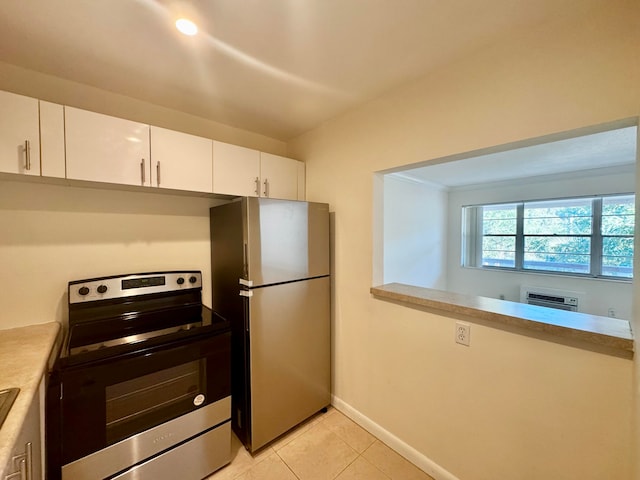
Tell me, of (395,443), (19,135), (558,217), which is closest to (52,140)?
(19,135)

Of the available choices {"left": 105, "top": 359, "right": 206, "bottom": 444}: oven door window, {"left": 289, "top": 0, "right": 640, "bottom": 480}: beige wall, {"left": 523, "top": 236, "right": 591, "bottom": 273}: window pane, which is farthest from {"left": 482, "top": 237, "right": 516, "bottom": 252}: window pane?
{"left": 105, "top": 359, "right": 206, "bottom": 444}: oven door window

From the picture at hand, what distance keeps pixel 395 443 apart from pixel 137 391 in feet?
5.32

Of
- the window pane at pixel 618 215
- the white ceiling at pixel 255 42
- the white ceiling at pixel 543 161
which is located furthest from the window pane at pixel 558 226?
the white ceiling at pixel 255 42

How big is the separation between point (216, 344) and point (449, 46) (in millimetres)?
2045

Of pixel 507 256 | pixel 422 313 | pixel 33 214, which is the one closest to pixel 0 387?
pixel 33 214

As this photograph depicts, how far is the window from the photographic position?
331 cm

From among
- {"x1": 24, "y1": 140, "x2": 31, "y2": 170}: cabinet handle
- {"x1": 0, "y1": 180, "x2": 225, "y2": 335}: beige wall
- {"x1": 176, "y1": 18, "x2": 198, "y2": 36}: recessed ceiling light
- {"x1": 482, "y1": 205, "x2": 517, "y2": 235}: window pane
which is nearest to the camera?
{"x1": 176, "y1": 18, "x2": 198, "y2": 36}: recessed ceiling light

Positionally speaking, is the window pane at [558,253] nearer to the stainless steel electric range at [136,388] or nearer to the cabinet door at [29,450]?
the stainless steel electric range at [136,388]

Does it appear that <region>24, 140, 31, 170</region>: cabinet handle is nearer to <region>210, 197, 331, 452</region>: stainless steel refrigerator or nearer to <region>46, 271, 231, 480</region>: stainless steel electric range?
<region>46, 271, 231, 480</region>: stainless steel electric range

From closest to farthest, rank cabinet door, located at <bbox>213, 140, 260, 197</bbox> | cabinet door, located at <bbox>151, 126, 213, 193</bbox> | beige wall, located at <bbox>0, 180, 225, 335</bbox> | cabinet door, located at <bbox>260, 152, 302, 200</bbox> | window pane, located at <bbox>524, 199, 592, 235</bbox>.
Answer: beige wall, located at <bbox>0, 180, 225, 335</bbox> → cabinet door, located at <bbox>151, 126, 213, 193</bbox> → cabinet door, located at <bbox>213, 140, 260, 197</bbox> → cabinet door, located at <bbox>260, 152, 302, 200</bbox> → window pane, located at <bbox>524, 199, 592, 235</bbox>

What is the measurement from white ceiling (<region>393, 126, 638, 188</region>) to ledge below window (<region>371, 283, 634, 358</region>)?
0.90 meters

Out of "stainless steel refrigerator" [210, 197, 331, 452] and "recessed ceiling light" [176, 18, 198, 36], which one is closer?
"recessed ceiling light" [176, 18, 198, 36]

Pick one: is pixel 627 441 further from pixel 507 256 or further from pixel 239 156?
pixel 507 256

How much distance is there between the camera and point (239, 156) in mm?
1955
